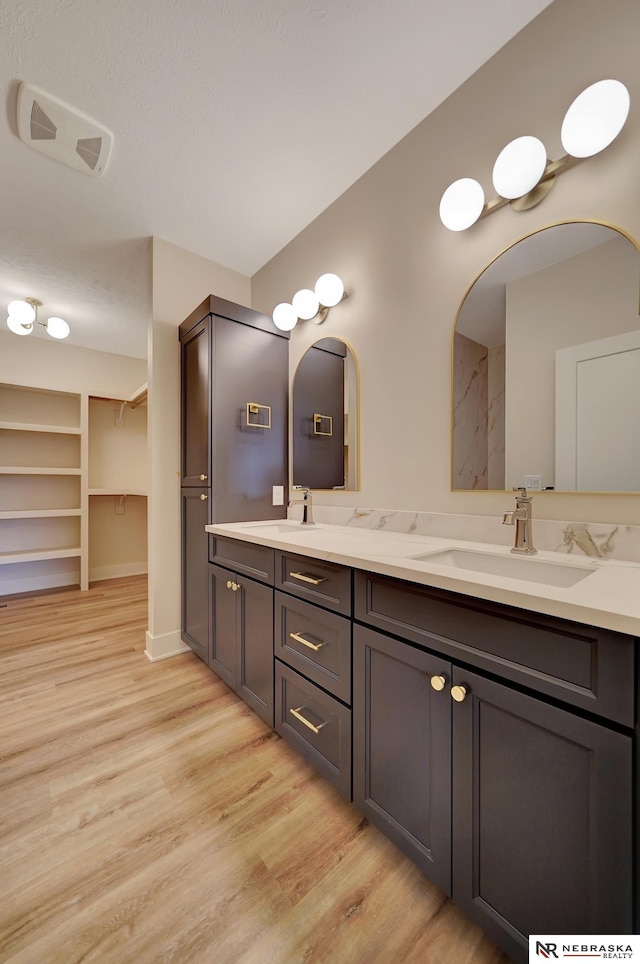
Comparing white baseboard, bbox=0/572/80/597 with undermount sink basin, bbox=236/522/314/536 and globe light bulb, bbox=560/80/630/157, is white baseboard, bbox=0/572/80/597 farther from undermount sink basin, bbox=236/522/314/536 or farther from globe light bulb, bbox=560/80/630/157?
globe light bulb, bbox=560/80/630/157

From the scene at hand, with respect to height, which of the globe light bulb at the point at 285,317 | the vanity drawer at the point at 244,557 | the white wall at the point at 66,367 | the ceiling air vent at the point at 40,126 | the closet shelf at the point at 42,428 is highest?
the ceiling air vent at the point at 40,126

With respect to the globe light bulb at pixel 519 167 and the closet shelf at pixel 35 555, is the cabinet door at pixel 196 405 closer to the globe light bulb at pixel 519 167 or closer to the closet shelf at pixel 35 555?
the globe light bulb at pixel 519 167

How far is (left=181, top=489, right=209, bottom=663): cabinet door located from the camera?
1.93 m

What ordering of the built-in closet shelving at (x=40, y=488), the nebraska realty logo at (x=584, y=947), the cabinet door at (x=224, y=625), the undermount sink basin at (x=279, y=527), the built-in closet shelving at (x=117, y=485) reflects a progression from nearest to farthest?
the nebraska realty logo at (x=584, y=947)
the cabinet door at (x=224, y=625)
the undermount sink basin at (x=279, y=527)
the built-in closet shelving at (x=40, y=488)
the built-in closet shelving at (x=117, y=485)

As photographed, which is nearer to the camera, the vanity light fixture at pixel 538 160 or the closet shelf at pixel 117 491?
the vanity light fixture at pixel 538 160

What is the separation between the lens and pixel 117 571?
412 cm

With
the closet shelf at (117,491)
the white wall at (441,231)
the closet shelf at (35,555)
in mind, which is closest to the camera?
the white wall at (441,231)

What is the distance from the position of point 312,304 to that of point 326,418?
25.6 inches

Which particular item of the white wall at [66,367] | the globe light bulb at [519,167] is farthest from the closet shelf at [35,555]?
the globe light bulb at [519,167]

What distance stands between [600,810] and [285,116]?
2352mm

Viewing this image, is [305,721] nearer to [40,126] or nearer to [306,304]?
[306,304]

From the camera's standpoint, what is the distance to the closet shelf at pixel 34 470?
3.27 meters

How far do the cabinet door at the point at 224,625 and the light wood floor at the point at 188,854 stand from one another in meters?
0.16

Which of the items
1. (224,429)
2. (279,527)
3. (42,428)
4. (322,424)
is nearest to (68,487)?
(42,428)
